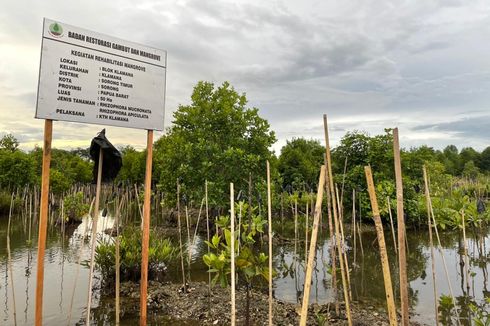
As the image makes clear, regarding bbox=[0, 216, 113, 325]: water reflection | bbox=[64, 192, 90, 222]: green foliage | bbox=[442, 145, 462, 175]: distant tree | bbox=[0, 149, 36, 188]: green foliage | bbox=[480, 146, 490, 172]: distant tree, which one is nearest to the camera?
bbox=[0, 216, 113, 325]: water reflection

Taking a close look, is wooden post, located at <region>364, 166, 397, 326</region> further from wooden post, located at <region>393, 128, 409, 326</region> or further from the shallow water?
the shallow water

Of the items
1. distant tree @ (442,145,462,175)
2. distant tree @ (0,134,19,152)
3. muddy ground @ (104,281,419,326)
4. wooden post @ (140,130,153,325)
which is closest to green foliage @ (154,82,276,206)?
muddy ground @ (104,281,419,326)

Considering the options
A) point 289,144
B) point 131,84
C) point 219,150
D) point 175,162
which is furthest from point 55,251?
point 289,144

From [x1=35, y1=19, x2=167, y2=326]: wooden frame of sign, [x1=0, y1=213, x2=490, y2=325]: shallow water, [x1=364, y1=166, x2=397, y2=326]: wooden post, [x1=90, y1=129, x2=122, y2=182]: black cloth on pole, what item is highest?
[x1=35, y1=19, x2=167, y2=326]: wooden frame of sign

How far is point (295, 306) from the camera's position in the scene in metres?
6.04

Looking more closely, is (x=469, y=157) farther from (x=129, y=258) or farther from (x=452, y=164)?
(x=129, y=258)

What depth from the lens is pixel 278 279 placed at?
27.8 ft

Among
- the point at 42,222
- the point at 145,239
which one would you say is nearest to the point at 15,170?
the point at 145,239

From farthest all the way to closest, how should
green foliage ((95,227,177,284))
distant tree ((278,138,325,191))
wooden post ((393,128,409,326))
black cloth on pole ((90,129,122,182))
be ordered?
1. distant tree ((278,138,325,191))
2. green foliage ((95,227,177,284))
3. black cloth on pole ((90,129,122,182))
4. wooden post ((393,128,409,326))

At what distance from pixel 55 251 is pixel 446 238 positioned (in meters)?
13.9

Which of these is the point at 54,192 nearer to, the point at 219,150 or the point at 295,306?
the point at 219,150

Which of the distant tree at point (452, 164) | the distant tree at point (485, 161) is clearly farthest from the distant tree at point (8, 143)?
the distant tree at point (485, 161)

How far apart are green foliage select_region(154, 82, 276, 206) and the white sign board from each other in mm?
7622

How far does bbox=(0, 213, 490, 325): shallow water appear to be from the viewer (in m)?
6.10
